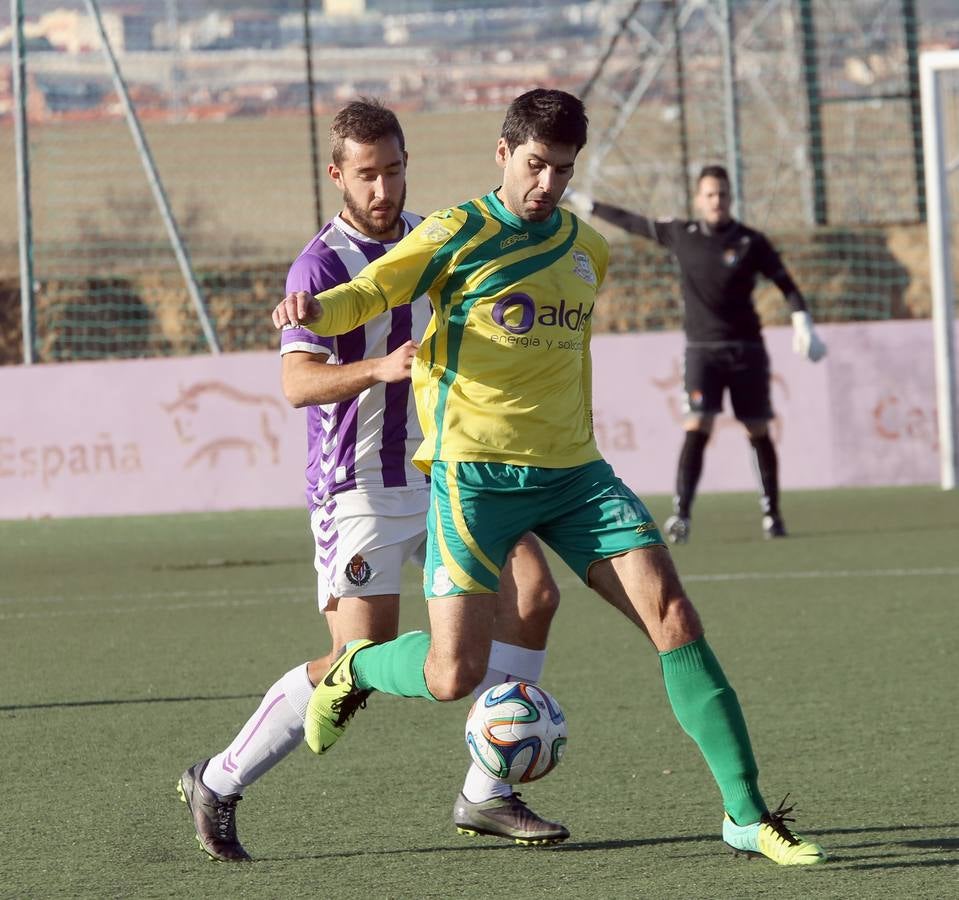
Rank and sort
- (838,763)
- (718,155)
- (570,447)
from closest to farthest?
(570,447) < (838,763) < (718,155)

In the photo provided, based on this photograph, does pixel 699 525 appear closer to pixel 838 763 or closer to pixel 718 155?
pixel 838 763

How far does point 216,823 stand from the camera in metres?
4.80

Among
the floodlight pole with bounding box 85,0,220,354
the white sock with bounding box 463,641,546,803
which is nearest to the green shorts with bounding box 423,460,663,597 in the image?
the white sock with bounding box 463,641,546,803

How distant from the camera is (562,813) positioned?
5.19m

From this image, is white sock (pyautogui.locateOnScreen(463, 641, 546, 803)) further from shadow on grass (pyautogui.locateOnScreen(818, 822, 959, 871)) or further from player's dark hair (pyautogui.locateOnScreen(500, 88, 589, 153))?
player's dark hair (pyautogui.locateOnScreen(500, 88, 589, 153))

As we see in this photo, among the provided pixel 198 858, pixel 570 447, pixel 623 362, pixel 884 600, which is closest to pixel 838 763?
pixel 570 447

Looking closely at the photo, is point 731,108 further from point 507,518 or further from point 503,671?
point 507,518

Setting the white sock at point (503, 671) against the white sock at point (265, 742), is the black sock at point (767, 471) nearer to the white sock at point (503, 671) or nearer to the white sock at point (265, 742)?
the white sock at point (503, 671)

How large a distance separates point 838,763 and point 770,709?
89 cm

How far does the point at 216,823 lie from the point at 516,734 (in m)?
0.79

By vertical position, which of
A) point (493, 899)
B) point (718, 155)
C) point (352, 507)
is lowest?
point (493, 899)

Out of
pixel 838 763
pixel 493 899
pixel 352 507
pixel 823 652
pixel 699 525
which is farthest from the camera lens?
pixel 699 525

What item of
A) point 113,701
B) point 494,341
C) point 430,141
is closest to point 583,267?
point 494,341

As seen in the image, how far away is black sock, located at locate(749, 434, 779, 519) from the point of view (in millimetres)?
11641
